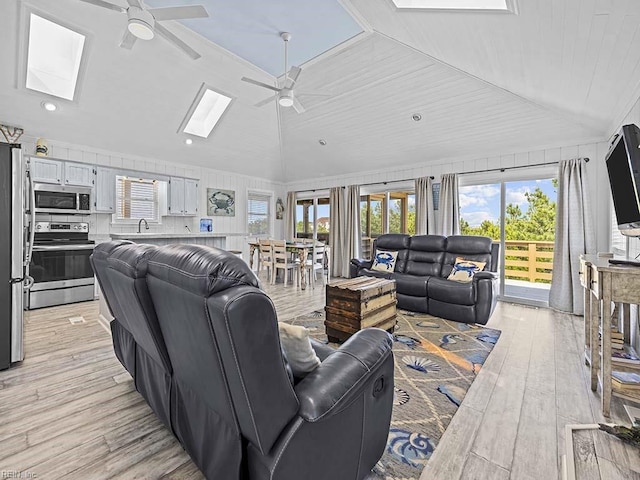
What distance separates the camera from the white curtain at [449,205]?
5492 millimetres

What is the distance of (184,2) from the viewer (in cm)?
332

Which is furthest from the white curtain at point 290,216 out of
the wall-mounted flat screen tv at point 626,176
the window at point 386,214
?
the wall-mounted flat screen tv at point 626,176

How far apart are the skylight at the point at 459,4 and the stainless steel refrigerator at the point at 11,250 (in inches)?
141

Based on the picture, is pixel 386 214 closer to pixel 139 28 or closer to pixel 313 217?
pixel 313 217

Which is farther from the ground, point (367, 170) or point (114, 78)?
point (114, 78)

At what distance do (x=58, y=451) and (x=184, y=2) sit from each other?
13.3 ft

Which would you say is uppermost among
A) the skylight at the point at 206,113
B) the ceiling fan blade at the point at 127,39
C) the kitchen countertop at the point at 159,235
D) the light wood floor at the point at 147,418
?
the skylight at the point at 206,113

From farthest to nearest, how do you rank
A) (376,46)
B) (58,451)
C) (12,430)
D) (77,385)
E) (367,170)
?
(367,170), (376,46), (77,385), (12,430), (58,451)

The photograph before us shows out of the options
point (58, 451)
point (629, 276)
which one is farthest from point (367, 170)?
point (58, 451)

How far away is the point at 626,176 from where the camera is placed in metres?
2.11

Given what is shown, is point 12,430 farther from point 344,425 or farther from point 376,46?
point 376,46

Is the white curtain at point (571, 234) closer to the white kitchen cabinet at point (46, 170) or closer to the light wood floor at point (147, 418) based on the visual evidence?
the light wood floor at point (147, 418)

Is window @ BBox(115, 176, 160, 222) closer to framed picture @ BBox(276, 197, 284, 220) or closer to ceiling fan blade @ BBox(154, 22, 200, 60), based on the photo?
framed picture @ BBox(276, 197, 284, 220)

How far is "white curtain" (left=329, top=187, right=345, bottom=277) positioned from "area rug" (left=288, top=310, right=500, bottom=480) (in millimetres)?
3231
